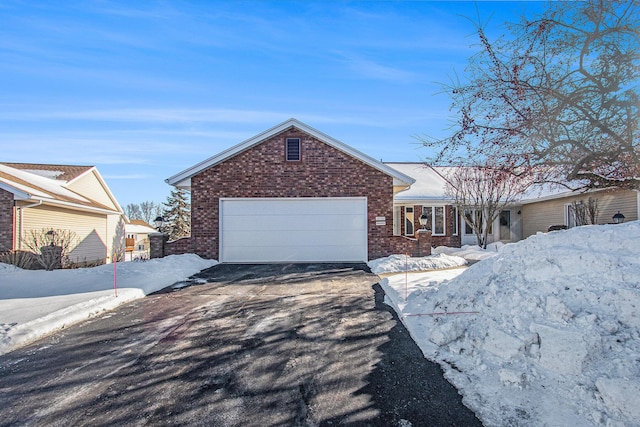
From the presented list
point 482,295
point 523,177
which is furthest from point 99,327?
point 523,177

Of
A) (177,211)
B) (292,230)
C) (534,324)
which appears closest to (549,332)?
(534,324)

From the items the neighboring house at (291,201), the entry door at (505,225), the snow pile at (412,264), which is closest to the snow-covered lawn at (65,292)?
the neighboring house at (291,201)

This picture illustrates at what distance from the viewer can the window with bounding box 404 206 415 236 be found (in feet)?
66.0

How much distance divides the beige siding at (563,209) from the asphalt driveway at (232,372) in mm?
11392

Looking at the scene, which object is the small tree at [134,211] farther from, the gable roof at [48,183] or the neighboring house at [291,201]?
the neighboring house at [291,201]

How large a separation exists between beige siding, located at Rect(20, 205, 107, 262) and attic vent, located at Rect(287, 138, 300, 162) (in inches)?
406

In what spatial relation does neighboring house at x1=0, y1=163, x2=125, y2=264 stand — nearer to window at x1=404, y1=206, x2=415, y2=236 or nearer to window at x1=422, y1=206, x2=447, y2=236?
window at x1=404, y1=206, x2=415, y2=236

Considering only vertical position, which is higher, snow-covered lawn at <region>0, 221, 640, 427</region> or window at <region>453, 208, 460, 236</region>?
window at <region>453, 208, 460, 236</region>

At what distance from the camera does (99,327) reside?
210 inches

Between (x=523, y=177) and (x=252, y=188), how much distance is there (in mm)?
9023

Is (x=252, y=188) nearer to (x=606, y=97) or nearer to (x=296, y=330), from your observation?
(x=296, y=330)

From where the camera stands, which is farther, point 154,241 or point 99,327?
point 154,241

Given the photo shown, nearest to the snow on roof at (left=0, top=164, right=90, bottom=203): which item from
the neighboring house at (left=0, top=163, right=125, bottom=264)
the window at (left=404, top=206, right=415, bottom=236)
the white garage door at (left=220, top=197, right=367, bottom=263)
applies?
the neighboring house at (left=0, top=163, right=125, bottom=264)

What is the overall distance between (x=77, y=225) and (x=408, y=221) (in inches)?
681
